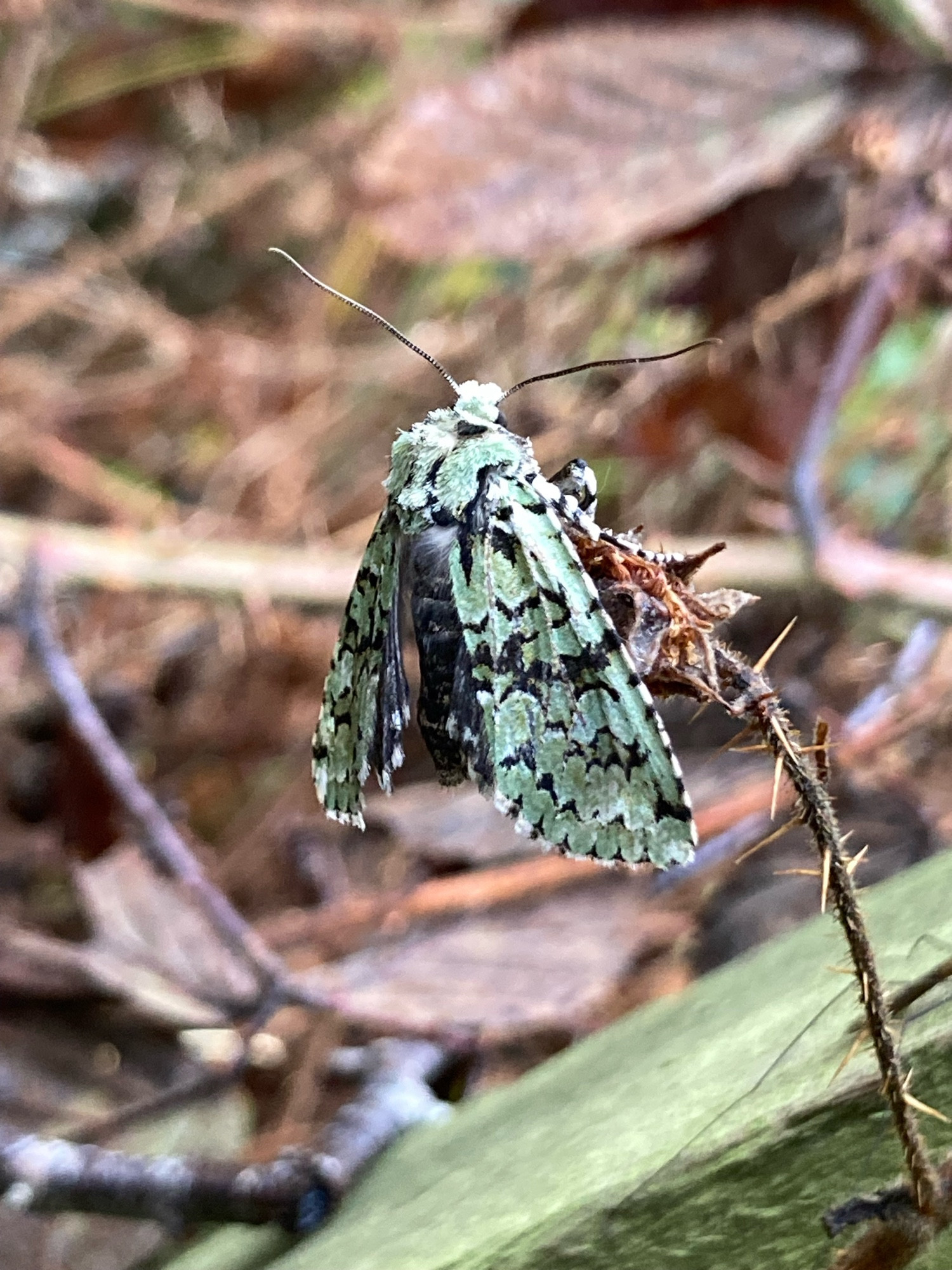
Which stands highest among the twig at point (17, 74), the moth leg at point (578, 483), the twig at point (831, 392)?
the twig at point (17, 74)

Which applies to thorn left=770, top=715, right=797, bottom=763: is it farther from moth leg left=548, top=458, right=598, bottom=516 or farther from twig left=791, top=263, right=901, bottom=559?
twig left=791, top=263, right=901, bottom=559

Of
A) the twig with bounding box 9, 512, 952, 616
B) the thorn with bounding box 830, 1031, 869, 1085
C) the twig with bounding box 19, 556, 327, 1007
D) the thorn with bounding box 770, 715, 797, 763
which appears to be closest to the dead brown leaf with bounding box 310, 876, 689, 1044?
the twig with bounding box 19, 556, 327, 1007

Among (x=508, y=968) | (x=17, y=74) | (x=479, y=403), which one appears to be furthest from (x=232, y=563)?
(x=17, y=74)

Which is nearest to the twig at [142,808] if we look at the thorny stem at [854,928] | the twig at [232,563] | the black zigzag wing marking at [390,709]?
the twig at [232,563]

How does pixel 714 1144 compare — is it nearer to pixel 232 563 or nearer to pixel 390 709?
pixel 390 709

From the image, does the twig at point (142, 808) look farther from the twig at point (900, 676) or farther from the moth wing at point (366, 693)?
the twig at point (900, 676)

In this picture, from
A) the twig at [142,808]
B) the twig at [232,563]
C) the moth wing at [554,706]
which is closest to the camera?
the moth wing at [554,706]

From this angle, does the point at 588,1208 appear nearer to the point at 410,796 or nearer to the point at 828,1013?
the point at 828,1013
